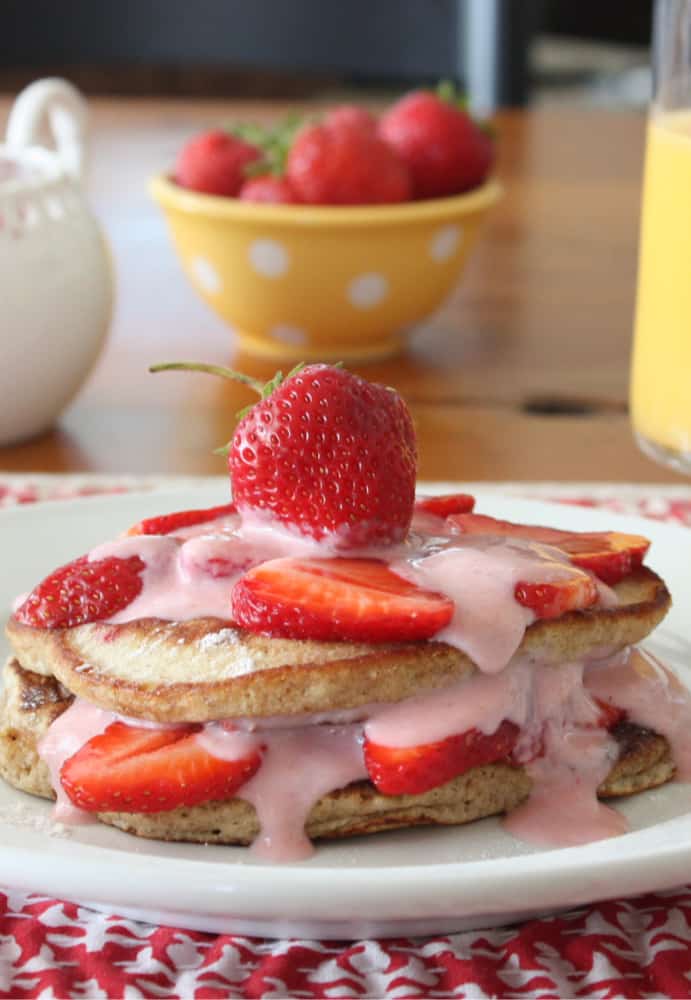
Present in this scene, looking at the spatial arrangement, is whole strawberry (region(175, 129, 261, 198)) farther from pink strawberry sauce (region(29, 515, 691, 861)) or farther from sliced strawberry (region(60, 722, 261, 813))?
sliced strawberry (region(60, 722, 261, 813))

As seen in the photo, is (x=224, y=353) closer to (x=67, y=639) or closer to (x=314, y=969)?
(x=67, y=639)

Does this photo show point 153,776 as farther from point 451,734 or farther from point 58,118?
point 58,118

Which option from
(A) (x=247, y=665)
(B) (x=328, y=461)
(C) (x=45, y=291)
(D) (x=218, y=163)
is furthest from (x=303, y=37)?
(A) (x=247, y=665)

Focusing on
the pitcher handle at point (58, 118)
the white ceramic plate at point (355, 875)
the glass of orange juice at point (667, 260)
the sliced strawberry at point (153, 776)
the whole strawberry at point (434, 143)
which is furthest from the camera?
the whole strawberry at point (434, 143)

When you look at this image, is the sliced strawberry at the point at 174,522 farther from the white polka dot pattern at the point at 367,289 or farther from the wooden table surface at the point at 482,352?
the white polka dot pattern at the point at 367,289

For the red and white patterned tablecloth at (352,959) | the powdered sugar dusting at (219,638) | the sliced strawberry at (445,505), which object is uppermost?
the powdered sugar dusting at (219,638)

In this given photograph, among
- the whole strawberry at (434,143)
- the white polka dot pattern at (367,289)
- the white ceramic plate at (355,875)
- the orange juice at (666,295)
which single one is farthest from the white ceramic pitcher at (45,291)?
the white ceramic plate at (355,875)
